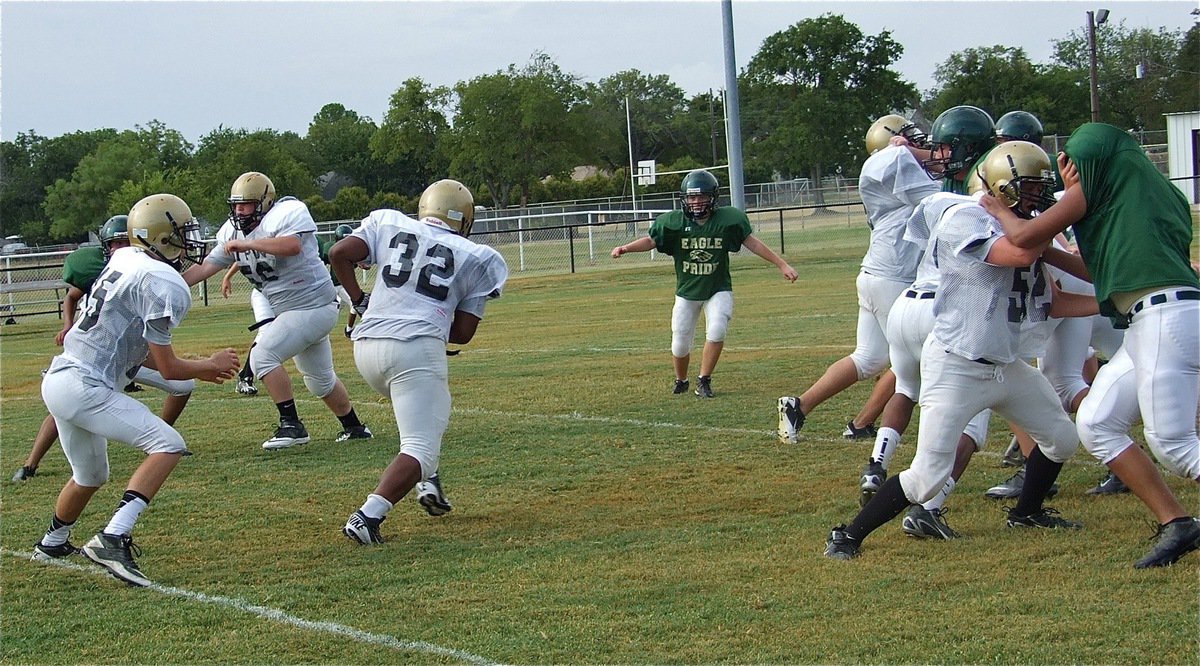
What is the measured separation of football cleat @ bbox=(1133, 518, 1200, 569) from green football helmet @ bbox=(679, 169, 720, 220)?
5.73 metres

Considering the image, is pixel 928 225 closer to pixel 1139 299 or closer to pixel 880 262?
pixel 1139 299

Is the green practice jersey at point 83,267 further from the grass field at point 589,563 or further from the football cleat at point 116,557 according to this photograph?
the football cleat at point 116,557

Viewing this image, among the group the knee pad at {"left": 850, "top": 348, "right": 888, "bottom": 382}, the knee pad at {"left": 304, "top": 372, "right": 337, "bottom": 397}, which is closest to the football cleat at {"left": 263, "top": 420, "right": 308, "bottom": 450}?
the knee pad at {"left": 304, "top": 372, "right": 337, "bottom": 397}

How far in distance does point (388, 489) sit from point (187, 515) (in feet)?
5.27

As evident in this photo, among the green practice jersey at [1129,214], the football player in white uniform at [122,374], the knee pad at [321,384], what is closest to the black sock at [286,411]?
the knee pad at [321,384]

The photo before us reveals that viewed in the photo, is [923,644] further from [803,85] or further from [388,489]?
[803,85]

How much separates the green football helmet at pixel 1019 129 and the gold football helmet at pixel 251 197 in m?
5.07

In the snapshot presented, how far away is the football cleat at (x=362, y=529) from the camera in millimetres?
6156


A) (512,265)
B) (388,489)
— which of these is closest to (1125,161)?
(388,489)

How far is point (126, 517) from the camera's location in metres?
5.79

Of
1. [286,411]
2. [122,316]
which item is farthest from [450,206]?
[286,411]

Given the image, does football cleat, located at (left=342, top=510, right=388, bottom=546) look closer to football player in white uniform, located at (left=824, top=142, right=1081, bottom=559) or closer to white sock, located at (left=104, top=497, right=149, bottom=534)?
white sock, located at (left=104, top=497, right=149, bottom=534)

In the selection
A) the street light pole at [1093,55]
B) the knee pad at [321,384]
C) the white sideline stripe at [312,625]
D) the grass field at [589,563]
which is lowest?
the grass field at [589,563]

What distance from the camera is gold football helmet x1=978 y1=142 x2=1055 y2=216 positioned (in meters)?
5.29
